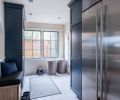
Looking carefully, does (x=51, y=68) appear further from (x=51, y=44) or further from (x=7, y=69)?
(x=7, y=69)

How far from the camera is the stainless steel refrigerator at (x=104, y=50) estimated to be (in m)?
1.35

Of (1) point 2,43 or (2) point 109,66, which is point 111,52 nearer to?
(2) point 109,66

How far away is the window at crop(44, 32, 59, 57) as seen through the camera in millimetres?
6859

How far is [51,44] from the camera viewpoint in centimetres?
698

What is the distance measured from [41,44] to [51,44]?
→ 22.2 inches

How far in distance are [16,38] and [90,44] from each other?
10.0 ft

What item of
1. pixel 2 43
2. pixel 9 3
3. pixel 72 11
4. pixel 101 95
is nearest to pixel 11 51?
pixel 2 43

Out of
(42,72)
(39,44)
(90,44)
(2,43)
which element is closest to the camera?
(90,44)

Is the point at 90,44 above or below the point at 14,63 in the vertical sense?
above

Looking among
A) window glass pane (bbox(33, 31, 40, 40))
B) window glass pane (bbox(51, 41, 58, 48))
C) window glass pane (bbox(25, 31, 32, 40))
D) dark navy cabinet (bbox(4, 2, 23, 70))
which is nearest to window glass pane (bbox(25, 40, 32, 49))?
window glass pane (bbox(25, 31, 32, 40))

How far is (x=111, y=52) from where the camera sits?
1.43 meters

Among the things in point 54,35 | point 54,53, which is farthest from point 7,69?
point 54,35

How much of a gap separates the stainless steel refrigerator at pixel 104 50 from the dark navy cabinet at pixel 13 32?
2928 millimetres

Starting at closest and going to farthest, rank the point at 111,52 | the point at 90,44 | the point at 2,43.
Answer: the point at 111,52
the point at 90,44
the point at 2,43
